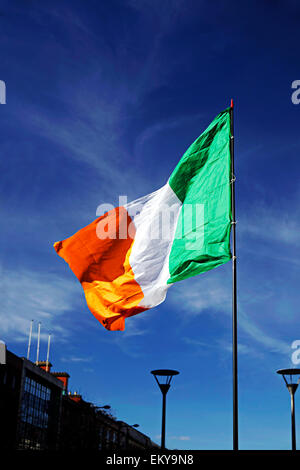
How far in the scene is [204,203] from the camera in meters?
14.3

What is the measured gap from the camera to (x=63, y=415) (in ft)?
246

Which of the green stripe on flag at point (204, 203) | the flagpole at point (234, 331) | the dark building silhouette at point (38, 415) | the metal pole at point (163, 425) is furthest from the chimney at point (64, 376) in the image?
the flagpole at point (234, 331)

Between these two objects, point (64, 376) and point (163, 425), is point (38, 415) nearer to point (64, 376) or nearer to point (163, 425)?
point (64, 376)

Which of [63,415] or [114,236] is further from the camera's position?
[63,415]

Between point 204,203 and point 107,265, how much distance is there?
307 cm

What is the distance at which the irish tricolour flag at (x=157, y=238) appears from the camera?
13.8 meters

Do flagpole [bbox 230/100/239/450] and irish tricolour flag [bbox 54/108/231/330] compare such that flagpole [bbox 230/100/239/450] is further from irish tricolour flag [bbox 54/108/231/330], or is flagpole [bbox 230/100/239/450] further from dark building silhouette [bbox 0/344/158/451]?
dark building silhouette [bbox 0/344/158/451]

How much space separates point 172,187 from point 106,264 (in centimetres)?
266

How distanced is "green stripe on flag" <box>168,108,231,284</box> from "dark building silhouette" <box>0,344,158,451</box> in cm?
4481

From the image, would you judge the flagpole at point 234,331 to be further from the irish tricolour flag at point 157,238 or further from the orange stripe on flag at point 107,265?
the orange stripe on flag at point 107,265
